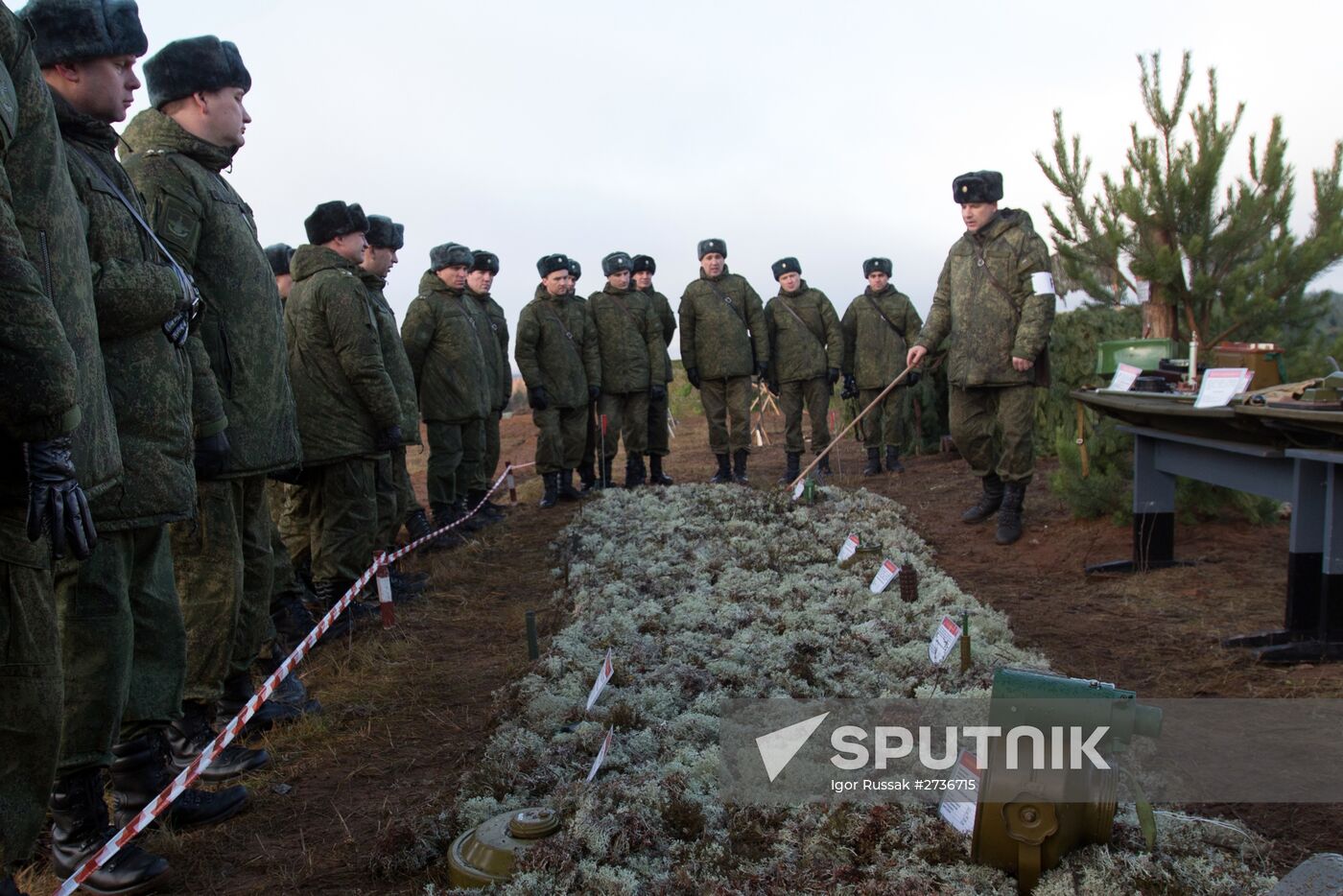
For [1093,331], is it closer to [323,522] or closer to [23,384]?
[323,522]

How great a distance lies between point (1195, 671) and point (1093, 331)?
21.2 feet

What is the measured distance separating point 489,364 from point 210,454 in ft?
20.4

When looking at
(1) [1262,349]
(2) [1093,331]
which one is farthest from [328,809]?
(2) [1093,331]

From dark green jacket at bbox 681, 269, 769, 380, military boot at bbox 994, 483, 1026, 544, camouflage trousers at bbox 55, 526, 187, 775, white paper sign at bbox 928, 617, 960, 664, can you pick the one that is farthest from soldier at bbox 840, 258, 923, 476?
camouflage trousers at bbox 55, 526, 187, 775

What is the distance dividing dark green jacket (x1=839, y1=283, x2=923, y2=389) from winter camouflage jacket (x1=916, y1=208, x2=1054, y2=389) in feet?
12.7

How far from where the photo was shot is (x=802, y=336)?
11109mm

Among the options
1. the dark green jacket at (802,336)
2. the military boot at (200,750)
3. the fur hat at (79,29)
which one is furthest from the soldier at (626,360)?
the fur hat at (79,29)

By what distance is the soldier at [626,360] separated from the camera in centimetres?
1070

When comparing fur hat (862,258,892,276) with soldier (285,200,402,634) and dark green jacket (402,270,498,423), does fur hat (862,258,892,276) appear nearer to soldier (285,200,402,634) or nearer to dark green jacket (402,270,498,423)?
dark green jacket (402,270,498,423)

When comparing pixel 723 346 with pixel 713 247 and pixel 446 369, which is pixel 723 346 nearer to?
pixel 713 247

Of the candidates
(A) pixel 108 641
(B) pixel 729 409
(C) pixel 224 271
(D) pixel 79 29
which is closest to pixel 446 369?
(B) pixel 729 409

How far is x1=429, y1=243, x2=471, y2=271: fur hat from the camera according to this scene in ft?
28.4

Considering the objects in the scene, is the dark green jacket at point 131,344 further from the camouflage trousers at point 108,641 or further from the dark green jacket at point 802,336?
the dark green jacket at point 802,336

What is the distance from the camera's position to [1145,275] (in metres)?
7.94
